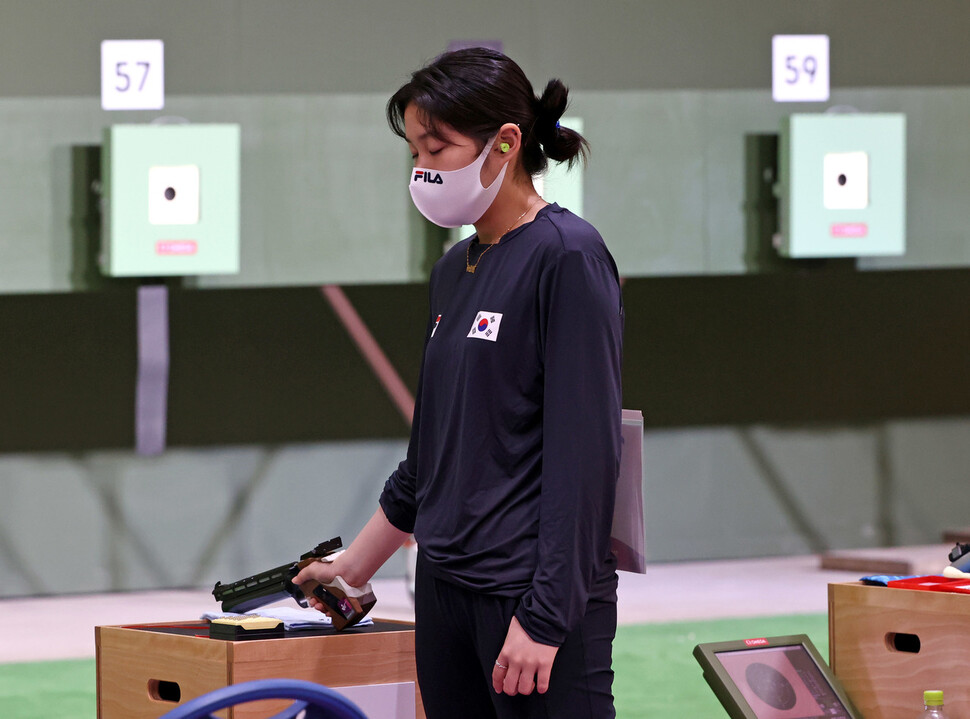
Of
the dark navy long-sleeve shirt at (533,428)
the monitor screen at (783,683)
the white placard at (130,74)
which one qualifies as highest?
the white placard at (130,74)

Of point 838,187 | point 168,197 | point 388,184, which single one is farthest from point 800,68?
point 168,197

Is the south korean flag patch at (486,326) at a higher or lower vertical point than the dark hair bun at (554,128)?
lower

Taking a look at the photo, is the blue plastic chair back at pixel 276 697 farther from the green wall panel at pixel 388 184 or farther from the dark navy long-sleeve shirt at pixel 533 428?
the green wall panel at pixel 388 184

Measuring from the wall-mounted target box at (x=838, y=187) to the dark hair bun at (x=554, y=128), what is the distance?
13.2 ft

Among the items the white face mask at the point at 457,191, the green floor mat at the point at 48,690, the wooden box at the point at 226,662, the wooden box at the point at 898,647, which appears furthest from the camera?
the green floor mat at the point at 48,690

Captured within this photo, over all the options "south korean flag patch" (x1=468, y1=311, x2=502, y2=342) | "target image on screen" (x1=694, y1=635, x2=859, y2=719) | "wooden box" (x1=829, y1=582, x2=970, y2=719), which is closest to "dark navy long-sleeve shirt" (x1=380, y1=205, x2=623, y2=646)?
"south korean flag patch" (x1=468, y1=311, x2=502, y2=342)

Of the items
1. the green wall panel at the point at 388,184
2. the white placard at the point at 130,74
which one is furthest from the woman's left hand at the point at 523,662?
Answer: the white placard at the point at 130,74

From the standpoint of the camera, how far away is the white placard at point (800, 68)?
19.2 feet

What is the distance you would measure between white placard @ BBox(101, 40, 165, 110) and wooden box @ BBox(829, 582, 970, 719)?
3.65 m

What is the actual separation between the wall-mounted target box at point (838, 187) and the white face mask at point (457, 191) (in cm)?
408

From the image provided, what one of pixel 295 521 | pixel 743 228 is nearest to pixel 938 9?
pixel 743 228

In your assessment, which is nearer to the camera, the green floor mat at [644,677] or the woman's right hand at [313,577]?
the woman's right hand at [313,577]

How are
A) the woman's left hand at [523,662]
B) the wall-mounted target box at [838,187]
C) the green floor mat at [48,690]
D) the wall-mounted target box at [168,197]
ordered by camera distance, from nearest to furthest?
the woman's left hand at [523,662], the green floor mat at [48,690], the wall-mounted target box at [168,197], the wall-mounted target box at [838,187]

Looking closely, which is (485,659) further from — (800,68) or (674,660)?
(800,68)
